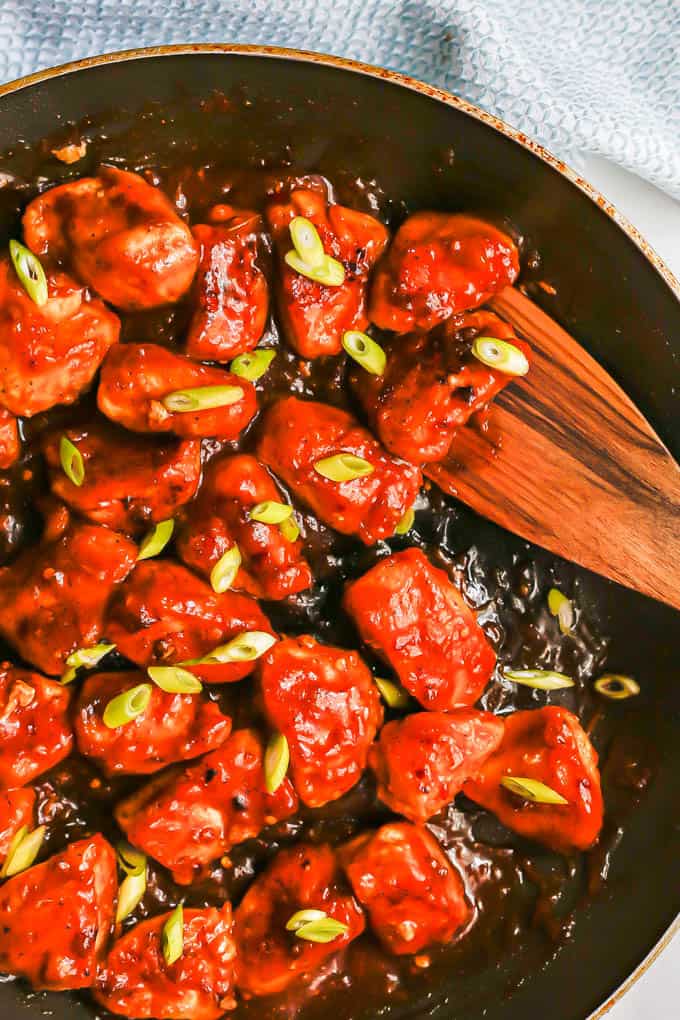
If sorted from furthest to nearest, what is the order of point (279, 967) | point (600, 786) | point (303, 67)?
point (600, 786) → point (279, 967) → point (303, 67)

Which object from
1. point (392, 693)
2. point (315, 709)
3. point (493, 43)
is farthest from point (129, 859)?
point (493, 43)

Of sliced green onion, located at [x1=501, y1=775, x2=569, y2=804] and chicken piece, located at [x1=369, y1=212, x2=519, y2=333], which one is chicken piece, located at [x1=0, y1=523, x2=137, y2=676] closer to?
chicken piece, located at [x1=369, y1=212, x2=519, y2=333]

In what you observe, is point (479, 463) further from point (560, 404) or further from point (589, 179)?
point (589, 179)

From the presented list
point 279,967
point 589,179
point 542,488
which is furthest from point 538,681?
point 589,179

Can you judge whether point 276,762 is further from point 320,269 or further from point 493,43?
point 493,43

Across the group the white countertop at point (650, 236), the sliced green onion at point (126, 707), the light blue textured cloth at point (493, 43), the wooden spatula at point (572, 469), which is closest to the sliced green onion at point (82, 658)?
the sliced green onion at point (126, 707)

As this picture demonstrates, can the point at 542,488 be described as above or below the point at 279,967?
above
